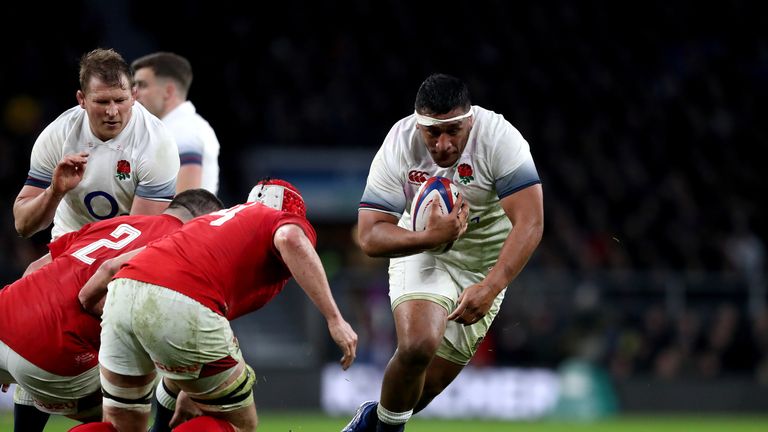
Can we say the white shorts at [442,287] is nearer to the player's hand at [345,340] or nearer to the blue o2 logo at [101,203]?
the player's hand at [345,340]

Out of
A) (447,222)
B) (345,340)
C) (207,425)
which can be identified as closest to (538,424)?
(447,222)

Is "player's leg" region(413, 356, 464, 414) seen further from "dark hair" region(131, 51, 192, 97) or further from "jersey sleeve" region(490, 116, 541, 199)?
"dark hair" region(131, 51, 192, 97)

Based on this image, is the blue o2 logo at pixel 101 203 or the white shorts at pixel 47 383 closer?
the white shorts at pixel 47 383

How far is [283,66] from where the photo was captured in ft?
62.5

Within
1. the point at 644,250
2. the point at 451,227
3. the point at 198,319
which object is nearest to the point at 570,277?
the point at 644,250

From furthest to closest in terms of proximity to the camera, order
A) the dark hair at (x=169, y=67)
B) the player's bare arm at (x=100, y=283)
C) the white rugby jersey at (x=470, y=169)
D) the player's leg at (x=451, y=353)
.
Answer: the dark hair at (x=169, y=67) → the player's leg at (x=451, y=353) → the white rugby jersey at (x=470, y=169) → the player's bare arm at (x=100, y=283)

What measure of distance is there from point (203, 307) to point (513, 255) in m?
1.84

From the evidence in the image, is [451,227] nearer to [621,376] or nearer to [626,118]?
[621,376]

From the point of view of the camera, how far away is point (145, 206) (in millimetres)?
7059

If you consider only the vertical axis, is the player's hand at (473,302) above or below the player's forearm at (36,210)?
below

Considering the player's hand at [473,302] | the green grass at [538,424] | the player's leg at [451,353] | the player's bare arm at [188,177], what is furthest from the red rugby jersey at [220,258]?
the green grass at [538,424]

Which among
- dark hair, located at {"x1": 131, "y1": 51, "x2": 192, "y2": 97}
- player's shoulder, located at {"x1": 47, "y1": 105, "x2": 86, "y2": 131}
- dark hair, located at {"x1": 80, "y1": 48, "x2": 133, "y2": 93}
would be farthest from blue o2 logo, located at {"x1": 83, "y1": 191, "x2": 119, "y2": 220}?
dark hair, located at {"x1": 131, "y1": 51, "x2": 192, "y2": 97}

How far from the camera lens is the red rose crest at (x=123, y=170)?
7023 millimetres

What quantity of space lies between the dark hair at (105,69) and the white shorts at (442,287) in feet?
6.30
